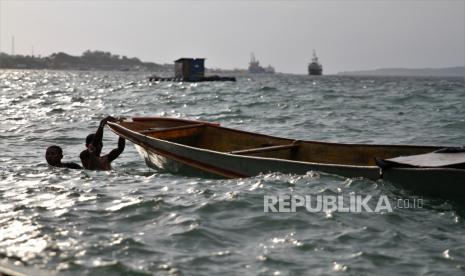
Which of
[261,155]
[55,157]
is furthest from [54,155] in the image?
[261,155]

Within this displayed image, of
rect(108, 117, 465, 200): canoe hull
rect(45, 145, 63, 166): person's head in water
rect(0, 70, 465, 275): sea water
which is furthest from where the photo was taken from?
rect(45, 145, 63, 166): person's head in water

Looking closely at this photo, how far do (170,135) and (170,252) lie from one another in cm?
656

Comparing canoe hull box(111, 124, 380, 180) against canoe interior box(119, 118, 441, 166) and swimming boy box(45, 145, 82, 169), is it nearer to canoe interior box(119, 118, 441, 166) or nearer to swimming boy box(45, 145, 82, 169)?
canoe interior box(119, 118, 441, 166)

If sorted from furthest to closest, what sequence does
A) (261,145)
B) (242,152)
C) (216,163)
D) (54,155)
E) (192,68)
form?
(192,68)
(261,145)
(54,155)
(242,152)
(216,163)

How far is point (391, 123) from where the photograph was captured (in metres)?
26.4

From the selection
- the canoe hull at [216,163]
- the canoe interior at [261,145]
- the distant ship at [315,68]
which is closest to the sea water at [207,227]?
the canoe hull at [216,163]

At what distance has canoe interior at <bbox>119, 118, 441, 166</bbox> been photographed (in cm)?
1067

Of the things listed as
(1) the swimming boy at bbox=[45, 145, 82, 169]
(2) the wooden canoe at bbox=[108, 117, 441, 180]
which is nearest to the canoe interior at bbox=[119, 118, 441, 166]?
(2) the wooden canoe at bbox=[108, 117, 441, 180]

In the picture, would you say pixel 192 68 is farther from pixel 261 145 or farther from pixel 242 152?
pixel 242 152

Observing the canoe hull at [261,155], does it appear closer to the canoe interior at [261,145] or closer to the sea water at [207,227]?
the canoe interior at [261,145]

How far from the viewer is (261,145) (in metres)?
12.4

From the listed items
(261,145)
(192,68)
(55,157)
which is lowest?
(55,157)

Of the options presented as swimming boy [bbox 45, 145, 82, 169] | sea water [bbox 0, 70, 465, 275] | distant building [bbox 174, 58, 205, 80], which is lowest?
sea water [bbox 0, 70, 465, 275]

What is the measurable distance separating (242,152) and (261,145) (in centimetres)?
136
